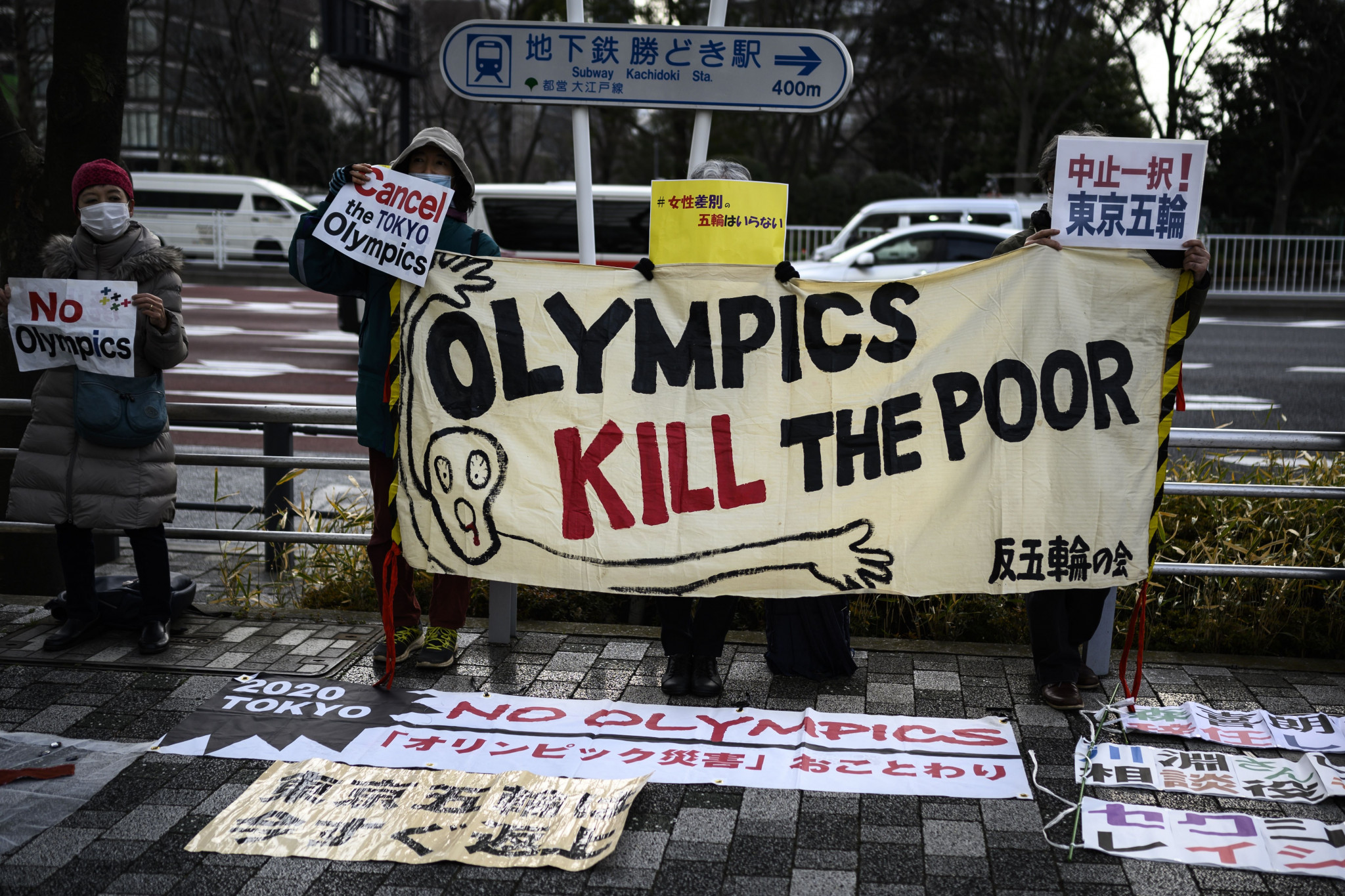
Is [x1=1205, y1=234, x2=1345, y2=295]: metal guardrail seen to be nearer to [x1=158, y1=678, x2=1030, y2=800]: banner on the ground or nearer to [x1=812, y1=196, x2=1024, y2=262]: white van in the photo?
[x1=812, y1=196, x2=1024, y2=262]: white van

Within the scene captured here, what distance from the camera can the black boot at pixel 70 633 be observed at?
4.61 metres

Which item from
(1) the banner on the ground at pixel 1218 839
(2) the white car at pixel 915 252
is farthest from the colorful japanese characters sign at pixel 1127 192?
(2) the white car at pixel 915 252

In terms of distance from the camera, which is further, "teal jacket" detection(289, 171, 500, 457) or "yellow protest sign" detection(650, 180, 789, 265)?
"teal jacket" detection(289, 171, 500, 457)

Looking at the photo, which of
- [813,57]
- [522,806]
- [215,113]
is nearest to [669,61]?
[813,57]

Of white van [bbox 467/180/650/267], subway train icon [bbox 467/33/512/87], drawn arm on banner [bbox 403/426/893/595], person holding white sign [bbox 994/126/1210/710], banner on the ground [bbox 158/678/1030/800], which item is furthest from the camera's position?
white van [bbox 467/180/650/267]

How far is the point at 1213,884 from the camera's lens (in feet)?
9.75

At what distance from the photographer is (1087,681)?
430 cm

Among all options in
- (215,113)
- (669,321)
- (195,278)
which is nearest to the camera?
(669,321)

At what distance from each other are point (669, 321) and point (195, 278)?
22.3 m

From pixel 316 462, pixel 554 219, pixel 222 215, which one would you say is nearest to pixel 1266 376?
pixel 554 219

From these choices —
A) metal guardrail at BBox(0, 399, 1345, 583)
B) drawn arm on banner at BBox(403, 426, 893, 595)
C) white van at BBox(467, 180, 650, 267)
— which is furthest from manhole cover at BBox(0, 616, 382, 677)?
white van at BBox(467, 180, 650, 267)

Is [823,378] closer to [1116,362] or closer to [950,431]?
[950,431]

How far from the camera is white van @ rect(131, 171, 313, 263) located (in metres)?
24.8

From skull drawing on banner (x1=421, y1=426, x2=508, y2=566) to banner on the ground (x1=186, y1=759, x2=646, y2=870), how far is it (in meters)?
0.98
